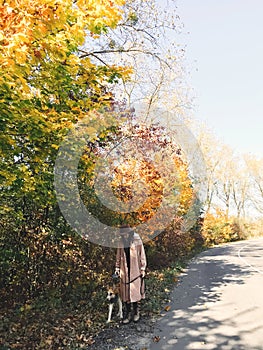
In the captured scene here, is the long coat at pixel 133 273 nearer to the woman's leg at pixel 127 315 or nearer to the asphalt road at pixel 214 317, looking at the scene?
the woman's leg at pixel 127 315

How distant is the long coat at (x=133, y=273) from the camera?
627cm

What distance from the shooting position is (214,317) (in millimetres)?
6309

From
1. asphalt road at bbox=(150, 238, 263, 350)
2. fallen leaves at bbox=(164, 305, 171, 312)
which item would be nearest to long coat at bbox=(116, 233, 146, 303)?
asphalt road at bbox=(150, 238, 263, 350)

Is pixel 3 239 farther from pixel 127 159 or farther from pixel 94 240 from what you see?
pixel 127 159

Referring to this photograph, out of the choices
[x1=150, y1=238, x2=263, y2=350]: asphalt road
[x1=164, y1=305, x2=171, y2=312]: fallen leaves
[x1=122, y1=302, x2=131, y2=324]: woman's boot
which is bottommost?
[x1=150, y1=238, x2=263, y2=350]: asphalt road

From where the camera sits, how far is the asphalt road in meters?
5.01

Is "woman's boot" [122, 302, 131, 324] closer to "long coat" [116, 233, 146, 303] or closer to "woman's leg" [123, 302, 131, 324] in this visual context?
"woman's leg" [123, 302, 131, 324]

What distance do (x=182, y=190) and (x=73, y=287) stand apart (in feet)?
30.3

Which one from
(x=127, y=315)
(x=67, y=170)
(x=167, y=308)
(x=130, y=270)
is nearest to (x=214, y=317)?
(x=167, y=308)

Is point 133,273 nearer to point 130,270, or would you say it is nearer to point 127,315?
point 130,270

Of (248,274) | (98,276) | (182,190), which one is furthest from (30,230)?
(182,190)

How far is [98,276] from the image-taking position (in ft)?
27.9

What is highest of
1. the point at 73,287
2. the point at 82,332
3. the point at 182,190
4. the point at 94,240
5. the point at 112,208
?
the point at 182,190

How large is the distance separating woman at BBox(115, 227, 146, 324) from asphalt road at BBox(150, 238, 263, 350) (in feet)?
2.13
